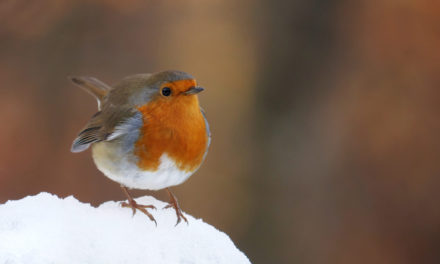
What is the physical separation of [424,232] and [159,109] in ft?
11.6

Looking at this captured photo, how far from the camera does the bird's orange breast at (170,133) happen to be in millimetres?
2316

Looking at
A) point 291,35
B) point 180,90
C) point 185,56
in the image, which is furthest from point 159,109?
point 291,35

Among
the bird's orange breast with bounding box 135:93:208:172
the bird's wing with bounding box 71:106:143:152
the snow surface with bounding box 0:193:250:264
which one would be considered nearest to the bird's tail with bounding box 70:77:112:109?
the bird's wing with bounding box 71:106:143:152

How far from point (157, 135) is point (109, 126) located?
1.06 feet

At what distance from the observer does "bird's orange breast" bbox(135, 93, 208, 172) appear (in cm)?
232

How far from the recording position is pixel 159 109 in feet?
7.70

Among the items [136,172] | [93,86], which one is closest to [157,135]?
[136,172]

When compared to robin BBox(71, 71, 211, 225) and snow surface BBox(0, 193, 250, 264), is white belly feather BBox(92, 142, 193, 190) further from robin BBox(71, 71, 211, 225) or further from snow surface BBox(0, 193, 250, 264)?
snow surface BBox(0, 193, 250, 264)

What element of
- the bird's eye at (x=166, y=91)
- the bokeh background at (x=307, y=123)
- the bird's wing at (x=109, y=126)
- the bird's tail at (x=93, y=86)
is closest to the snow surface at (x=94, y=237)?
the bird's wing at (x=109, y=126)

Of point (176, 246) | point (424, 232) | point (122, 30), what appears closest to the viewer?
point (176, 246)

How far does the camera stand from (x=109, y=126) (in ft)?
8.39

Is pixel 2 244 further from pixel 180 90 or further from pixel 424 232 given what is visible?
pixel 424 232

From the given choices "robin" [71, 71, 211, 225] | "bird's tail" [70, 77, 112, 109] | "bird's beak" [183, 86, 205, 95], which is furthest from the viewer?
"bird's tail" [70, 77, 112, 109]

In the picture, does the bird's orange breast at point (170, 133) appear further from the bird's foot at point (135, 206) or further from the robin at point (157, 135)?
the bird's foot at point (135, 206)
